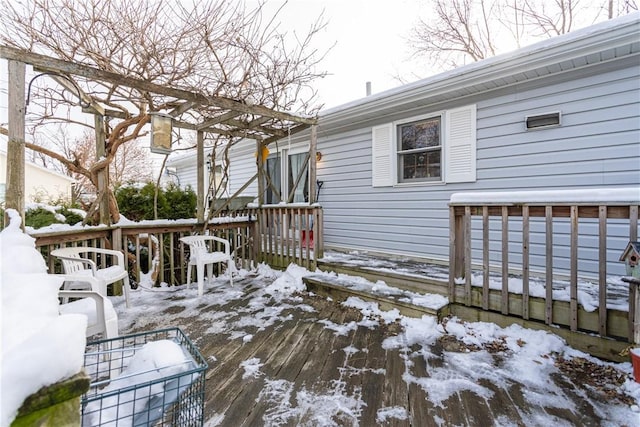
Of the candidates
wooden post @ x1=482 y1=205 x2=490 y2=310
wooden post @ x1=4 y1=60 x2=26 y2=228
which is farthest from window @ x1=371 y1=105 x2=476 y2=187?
wooden post @ x1=4 y1=60 x2=26 y2=228

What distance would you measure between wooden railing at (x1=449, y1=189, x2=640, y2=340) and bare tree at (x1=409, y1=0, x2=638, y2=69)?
843 cm

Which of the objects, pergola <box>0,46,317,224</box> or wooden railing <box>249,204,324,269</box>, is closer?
pergola <box>0,46,317,224</box>

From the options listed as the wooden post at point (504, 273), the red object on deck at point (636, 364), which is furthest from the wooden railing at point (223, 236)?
the red object on deck at point (636, 364)

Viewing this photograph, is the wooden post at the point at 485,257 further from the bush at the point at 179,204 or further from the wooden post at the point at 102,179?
the bush at the point at 179,204

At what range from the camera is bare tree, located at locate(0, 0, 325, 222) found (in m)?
3.11

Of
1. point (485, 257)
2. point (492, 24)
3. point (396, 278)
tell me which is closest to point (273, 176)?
point (396, 278)

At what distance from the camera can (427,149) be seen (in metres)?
4.46

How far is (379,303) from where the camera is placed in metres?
3.24

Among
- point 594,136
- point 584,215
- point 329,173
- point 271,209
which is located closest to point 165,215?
point 271,209

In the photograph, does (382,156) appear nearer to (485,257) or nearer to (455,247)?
(455,247)

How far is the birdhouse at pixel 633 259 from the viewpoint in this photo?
1.98m

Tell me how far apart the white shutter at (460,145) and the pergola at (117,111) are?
193cm

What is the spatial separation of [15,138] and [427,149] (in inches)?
180

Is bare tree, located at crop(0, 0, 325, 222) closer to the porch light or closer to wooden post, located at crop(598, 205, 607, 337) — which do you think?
the porch light
